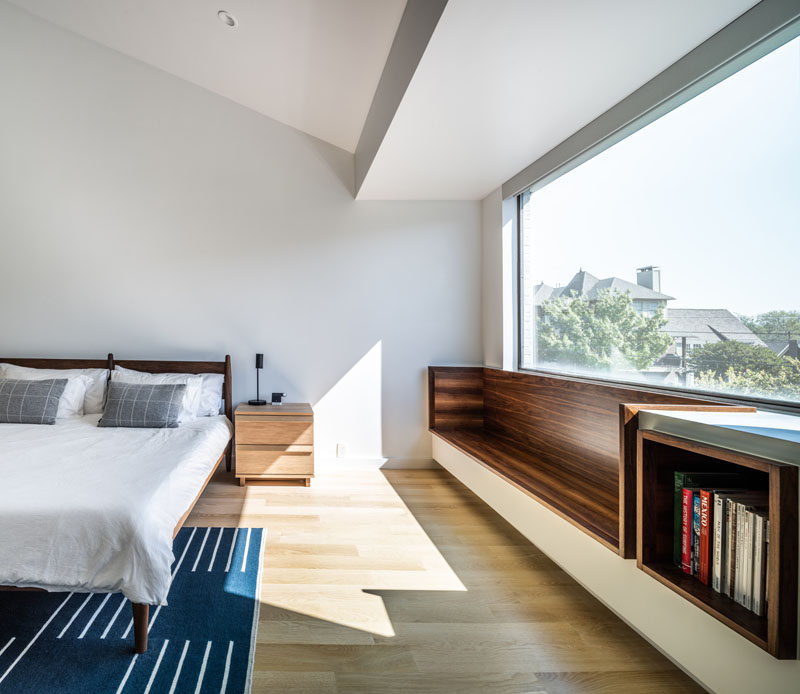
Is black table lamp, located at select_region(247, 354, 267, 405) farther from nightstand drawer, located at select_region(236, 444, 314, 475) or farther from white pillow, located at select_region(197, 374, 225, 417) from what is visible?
nightstand drawer, located at select_region(236, 444, 314, 475)

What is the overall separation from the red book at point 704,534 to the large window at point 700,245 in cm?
52

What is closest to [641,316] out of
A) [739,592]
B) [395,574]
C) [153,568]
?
[739,592]

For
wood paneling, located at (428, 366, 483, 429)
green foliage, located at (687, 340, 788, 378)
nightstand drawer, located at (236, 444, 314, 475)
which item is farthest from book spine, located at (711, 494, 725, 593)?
nightstand drawer, located at (236, 444, 314, 475)

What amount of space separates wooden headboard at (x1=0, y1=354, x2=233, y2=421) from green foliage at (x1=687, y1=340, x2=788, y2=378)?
327 centimetres

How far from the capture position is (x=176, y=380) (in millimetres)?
3789

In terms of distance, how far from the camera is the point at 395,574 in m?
2.36

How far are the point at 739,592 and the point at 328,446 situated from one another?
3242mm

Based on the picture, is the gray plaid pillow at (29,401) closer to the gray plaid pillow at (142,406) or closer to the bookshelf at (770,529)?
the gray plaid pillow at (142,406)

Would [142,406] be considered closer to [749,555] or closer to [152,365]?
[152,365]

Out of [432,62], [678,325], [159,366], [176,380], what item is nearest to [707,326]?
[678,325]

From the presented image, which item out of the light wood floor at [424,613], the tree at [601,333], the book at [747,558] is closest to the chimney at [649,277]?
the tree at [601,333]

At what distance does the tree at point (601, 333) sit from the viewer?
7.62 ft

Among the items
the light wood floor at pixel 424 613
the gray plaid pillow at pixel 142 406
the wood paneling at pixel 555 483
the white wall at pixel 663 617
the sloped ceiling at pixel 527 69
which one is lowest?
the light wood floor at pixel 424 613

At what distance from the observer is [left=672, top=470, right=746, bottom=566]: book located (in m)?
1.53
